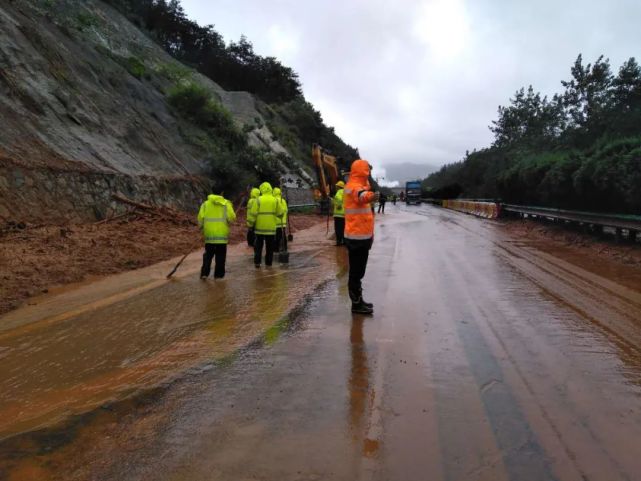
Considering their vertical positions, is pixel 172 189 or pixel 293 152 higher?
pixel 293 152

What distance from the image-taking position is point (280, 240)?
43.7 ft


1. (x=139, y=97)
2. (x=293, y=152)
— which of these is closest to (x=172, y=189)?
(x=139, y=97)

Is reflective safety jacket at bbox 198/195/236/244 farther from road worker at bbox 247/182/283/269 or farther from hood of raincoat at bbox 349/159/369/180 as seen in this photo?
hood of raincoat at bbox 349/159/369/180

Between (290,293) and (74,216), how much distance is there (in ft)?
26.5

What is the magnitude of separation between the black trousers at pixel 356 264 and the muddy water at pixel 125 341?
0.90m

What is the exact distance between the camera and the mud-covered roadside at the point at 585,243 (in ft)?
40.3

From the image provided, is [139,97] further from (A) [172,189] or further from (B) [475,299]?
(B) [475,299]

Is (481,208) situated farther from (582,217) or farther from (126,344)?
(126,344)

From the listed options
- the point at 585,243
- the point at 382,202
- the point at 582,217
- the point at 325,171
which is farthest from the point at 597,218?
the point at 382,202

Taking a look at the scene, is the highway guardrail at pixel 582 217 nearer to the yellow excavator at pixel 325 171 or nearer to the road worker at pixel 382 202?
the road worker at pixel 382 202

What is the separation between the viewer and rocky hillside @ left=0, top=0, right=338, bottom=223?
1352 centimetres

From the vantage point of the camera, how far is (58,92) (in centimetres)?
1806

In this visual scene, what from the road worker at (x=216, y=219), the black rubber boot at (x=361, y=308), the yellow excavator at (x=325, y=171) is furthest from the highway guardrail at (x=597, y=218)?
the road worker at (x=216, y=219)

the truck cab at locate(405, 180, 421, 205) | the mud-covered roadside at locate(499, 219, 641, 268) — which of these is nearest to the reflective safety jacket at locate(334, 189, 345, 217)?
the mud-covered roadside at locate(499, 219, 641, 268)
